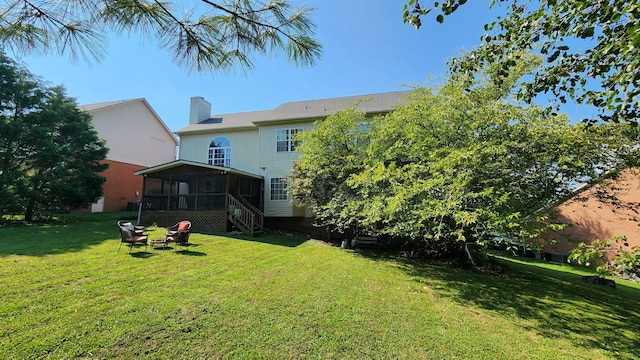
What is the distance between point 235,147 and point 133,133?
35.7 ft

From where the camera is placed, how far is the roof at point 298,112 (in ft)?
52.7

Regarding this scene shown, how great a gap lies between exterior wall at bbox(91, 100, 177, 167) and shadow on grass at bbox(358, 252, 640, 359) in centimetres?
2184

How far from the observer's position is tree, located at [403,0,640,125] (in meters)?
3.24

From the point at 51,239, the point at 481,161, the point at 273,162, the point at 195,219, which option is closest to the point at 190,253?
the point at 51,239

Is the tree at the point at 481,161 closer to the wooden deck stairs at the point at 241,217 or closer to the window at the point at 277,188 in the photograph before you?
the wooden deck stairs at the point at 241,217

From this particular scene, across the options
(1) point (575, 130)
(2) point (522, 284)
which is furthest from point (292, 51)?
(2) point (522, 284)

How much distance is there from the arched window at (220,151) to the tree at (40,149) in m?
6.11

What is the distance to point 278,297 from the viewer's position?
18.2ft

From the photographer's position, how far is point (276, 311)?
4.88m

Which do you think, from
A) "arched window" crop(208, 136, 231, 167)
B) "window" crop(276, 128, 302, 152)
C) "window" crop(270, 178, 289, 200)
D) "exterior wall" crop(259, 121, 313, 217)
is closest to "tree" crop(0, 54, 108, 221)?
"arched window" crop(208, 136, 231, 167)

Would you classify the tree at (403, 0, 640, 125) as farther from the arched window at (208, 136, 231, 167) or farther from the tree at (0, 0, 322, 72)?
the arched window at (208, 136, 231, 167)

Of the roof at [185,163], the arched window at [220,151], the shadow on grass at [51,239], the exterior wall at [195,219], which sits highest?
the arched window at [220,151]

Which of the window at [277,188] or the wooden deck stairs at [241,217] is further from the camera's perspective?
the window at [277,188]

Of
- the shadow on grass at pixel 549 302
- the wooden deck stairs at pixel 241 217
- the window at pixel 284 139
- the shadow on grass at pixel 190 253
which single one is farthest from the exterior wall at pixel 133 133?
the shadow on grass at pixel 549 302
